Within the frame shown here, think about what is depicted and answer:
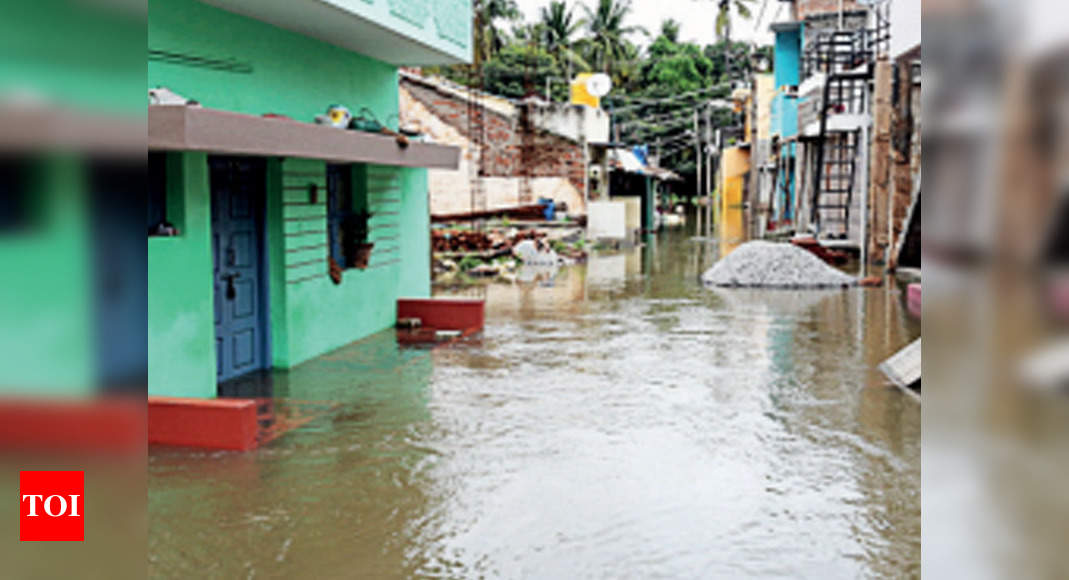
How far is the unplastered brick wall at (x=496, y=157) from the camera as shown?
2595 cm

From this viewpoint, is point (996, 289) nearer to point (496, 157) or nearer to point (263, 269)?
point (263, 269)

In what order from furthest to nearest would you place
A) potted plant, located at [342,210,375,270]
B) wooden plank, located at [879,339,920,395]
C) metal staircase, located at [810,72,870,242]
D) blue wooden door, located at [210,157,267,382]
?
metal staircase, located at [810,72,870,242] → potted plant, located at [342,210,375,270] → blue wooden door, located at [210,157,267,382] → wooden plank, located at [879,339,920,395]

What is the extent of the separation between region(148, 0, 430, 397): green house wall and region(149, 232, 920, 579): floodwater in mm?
675

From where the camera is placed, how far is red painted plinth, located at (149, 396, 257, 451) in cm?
704

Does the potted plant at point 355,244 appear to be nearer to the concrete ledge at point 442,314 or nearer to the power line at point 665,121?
the concrete ledge at point 442,314

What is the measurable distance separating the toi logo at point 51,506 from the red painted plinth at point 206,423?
226 inches

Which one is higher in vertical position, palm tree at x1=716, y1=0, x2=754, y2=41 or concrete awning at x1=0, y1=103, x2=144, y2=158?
palm tree at x1=716, y1=0, x2=754, y2=41

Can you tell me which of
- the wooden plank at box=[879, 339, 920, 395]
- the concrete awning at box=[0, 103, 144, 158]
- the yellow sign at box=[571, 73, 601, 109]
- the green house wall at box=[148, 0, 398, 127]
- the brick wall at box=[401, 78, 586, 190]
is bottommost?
the wooden plank at box=[879, 339, 920, 395]

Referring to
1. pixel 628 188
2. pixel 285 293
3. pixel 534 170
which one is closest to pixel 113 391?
pixel 285 293

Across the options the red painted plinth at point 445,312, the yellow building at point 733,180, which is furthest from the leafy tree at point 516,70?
the red painted plinth at point 445,312

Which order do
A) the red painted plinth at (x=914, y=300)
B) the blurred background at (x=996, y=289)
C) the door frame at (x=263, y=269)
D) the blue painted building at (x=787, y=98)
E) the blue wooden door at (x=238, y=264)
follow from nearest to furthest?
the blurred background at (x=996, y=289), the blue wooden door at (x=238, y=264), the door frame at (x=263, y=269), the red painted plinth at (x=914, y=300), the blue painted building at (x=787, y=98)

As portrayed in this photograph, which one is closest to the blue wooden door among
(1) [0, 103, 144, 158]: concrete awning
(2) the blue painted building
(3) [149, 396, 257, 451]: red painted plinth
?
(3) [149, 396, 257, 451]: red painted plinth

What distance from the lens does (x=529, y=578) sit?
15.5 ft

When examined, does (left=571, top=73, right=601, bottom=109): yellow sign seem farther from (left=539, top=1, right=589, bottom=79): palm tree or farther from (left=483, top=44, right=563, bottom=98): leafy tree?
(left=539, top=1, right=589, bottom=79): palm tree
